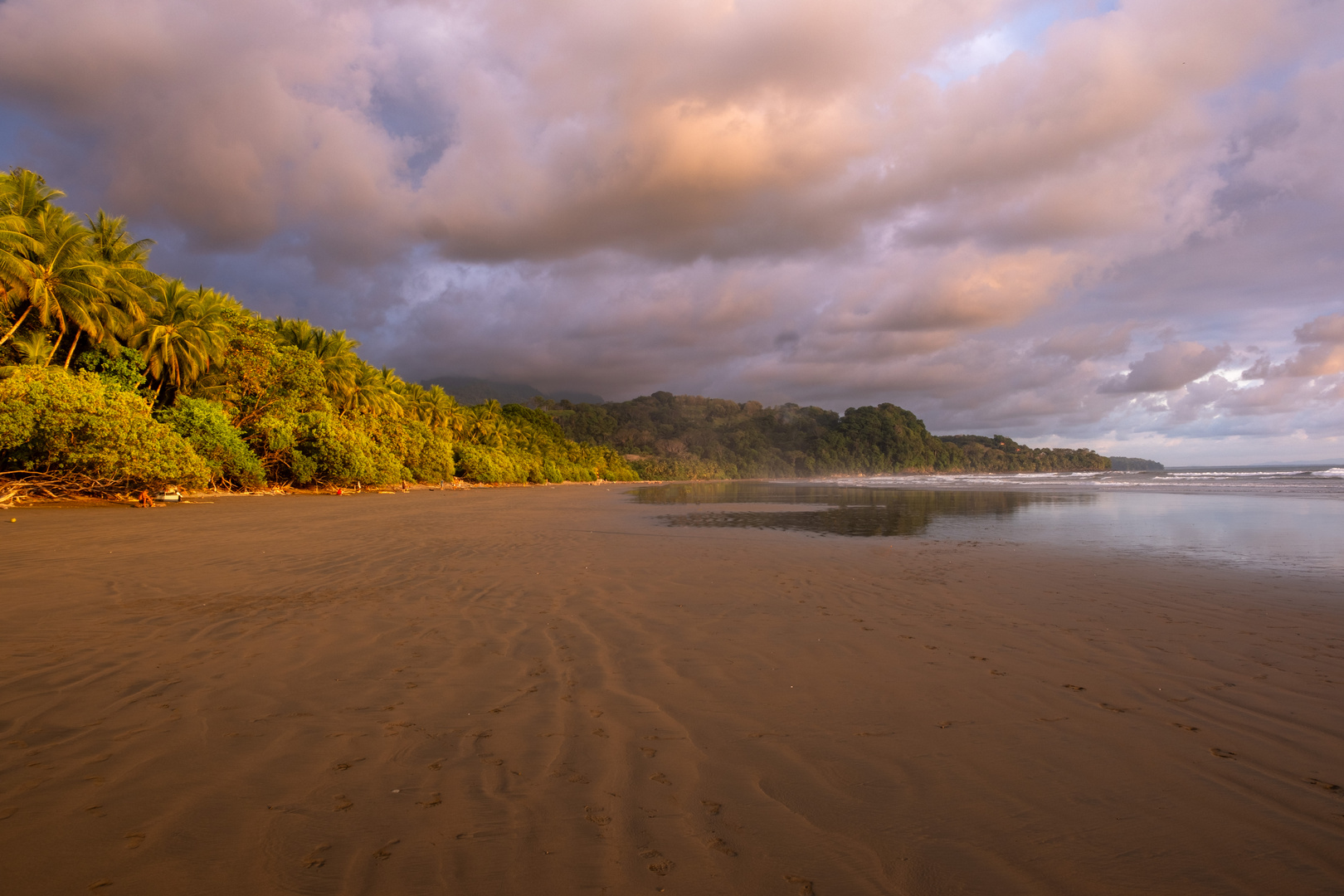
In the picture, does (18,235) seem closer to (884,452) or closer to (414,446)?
(414,446)

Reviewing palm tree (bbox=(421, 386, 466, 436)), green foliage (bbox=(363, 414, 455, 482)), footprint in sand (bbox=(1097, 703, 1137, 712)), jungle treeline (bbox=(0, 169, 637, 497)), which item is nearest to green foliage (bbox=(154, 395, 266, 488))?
jungle treeline (bbox=(0, 169, 637, 497))

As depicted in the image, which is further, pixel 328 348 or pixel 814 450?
pixel 814 450

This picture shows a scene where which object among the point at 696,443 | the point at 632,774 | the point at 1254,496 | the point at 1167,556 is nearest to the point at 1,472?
the point at 632,774

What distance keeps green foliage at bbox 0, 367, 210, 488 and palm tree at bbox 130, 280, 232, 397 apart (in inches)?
277

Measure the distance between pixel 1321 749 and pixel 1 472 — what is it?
2922 cm

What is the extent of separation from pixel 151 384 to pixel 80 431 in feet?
43.8

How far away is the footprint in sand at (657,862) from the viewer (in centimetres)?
261

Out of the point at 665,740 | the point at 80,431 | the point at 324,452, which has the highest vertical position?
the point at 80,431

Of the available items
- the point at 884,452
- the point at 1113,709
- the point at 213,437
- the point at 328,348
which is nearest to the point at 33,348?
the point at 213,437

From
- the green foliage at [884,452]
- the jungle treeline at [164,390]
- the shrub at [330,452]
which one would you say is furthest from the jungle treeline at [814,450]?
the shrub at [330,452]

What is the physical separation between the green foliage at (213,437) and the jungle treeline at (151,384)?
0.22 feet

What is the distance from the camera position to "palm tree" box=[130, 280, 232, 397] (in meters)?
28.9

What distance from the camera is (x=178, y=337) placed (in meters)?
29.8

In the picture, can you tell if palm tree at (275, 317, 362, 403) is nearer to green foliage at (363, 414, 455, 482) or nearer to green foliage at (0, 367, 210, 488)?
green foliage at (363, 414, 455, 482)
